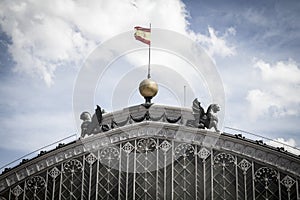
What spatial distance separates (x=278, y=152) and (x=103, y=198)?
27.3ft

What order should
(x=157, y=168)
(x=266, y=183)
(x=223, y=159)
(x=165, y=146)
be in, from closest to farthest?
(x=266, y=183) → (x=223, y=159) → (x=157, y=168) → (x=165, y=146)

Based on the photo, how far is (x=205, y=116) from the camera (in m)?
22.0

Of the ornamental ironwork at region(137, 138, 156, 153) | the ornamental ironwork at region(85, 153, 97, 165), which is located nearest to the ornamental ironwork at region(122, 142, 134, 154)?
the ornamental ironwork at region(137, 138, 156, 153)

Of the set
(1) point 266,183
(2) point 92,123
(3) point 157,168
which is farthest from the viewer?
(2) point 92,123

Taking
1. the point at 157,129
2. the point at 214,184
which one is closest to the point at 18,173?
the point at 157,129

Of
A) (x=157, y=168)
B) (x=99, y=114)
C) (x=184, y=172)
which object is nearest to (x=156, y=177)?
(x=157, y=168)

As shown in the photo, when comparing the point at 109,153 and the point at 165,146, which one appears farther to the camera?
the point at 109,153

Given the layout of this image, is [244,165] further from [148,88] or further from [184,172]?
[148,88]

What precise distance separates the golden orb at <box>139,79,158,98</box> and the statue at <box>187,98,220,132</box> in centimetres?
300

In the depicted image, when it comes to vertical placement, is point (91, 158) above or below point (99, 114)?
below

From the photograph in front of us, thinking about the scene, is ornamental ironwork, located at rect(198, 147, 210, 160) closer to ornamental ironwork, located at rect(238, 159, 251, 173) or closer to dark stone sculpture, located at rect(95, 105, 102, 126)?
ornamental ironwork, located at rect(238, 159, 251, 173)

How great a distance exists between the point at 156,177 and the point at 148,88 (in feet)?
18.1

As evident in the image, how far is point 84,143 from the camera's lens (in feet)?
72.3

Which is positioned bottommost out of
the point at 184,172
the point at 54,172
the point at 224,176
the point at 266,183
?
the point at 266,183
